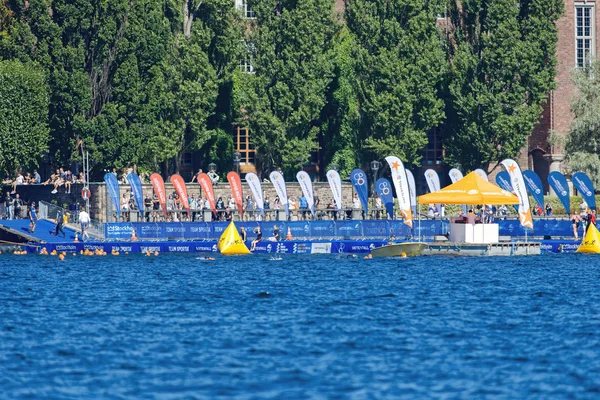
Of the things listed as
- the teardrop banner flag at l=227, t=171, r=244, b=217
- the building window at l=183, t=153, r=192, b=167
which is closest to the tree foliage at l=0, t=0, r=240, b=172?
the building window at l=183, t=153, r=192, b=167

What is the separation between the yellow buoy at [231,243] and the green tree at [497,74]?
932 inches

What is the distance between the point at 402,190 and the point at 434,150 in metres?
26.6

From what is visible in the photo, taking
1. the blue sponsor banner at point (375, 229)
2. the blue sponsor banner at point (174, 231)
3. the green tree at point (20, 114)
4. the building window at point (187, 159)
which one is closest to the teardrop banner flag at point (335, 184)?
the blue sponsor banner at point (375, 229)

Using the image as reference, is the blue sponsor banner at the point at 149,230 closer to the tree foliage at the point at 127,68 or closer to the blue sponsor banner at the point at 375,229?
→ the tree foliage at the point at 127,68

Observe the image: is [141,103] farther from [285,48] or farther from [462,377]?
[462,377]

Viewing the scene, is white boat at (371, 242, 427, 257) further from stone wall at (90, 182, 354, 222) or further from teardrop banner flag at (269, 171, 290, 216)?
stone wall at (90, 182, 354, 222)

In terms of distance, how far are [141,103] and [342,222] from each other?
53.1 feet

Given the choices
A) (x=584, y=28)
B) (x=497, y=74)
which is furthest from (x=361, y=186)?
(x=584, y=28)

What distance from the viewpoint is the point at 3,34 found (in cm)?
7531

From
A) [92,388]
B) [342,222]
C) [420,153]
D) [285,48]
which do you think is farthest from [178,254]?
[92,388]

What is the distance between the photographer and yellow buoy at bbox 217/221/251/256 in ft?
212

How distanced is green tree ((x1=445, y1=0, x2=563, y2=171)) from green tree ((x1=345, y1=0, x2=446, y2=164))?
2127 mm

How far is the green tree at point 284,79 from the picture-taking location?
265 feet

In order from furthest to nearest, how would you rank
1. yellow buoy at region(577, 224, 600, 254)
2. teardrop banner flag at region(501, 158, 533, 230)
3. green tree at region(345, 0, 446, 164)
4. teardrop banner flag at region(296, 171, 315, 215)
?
green tree at region(345, 0, 446, 164)
teardrop banner flag at region(296, 171, 315, 215)
teardrop banner flag at region(501, 158, 533, 230)
yellow buoy at region(577, 224, 600, 254)
